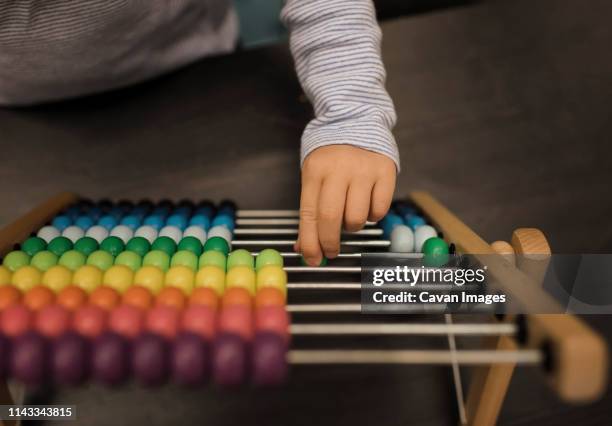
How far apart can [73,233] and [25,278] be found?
0.44ft

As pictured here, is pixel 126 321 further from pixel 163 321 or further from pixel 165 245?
pixel 165 245

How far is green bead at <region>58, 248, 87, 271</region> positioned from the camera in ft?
1.86

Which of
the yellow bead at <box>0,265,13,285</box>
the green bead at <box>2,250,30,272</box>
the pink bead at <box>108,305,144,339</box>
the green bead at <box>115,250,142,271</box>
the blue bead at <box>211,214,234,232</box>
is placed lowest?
the pink bead at <box>108,305,144,339</box>

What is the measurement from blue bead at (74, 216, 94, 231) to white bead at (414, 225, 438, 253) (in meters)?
0.44

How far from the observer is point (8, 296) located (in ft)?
1.63

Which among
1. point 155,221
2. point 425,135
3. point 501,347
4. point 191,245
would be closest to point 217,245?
point 191,245

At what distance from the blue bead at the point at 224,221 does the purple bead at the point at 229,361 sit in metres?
0.27

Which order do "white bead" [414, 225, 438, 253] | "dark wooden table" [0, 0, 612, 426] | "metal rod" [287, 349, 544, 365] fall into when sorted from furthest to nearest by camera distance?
1. "dark wooden table" [0, 0, 612, 426]
2. "white bead" [414, 225, 438, 253]
3. "metal rod" [287, 349, 544, 365]

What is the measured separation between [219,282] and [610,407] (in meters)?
0.69

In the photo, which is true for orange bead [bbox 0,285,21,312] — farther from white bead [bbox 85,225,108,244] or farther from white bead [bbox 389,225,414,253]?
white bead [bbox 389,225,414,253]

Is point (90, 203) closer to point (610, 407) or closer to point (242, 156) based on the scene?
point (242, 156)

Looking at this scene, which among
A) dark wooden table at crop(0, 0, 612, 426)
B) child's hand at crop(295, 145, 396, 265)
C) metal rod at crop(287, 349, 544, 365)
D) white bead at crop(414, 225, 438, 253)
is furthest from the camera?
dark wooden table at crop(0, 0, 612, 426)

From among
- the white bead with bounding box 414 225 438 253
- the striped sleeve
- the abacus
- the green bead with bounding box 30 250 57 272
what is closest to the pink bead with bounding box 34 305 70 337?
the abacus

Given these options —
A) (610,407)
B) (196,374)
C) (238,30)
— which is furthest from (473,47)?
(196,374)
